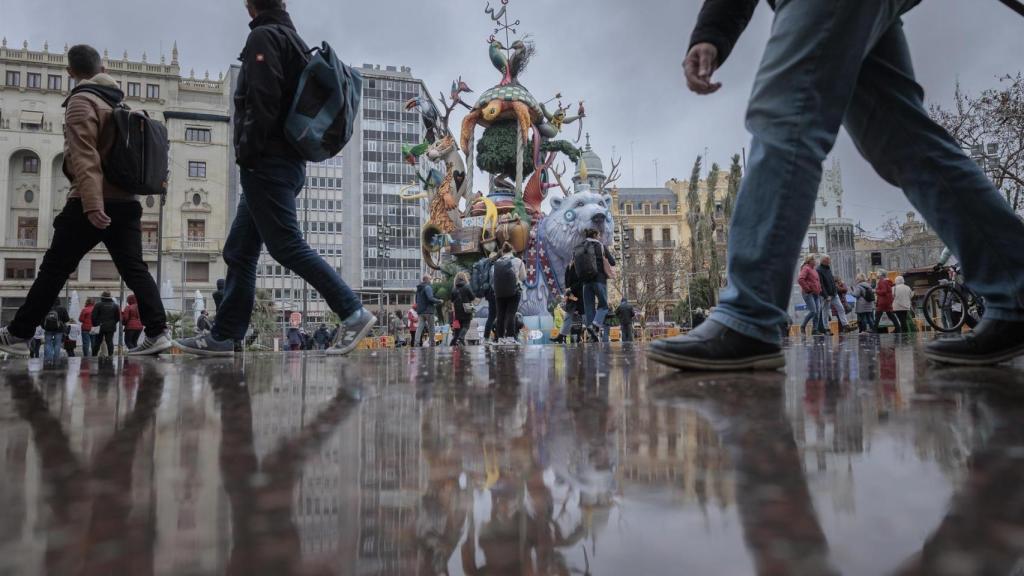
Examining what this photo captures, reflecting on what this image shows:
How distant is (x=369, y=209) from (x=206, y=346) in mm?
72391

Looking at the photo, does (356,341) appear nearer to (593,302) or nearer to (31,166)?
(593,302)

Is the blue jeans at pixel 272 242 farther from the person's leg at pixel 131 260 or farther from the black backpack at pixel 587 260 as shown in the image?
the black backpack at pixel 587 260

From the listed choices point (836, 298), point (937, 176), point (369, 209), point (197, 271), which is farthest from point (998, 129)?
point (369, 209)

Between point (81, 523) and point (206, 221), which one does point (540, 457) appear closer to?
point (81, 523)

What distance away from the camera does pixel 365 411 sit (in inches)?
54.4

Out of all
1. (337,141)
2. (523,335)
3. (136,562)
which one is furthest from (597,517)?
(523,335)

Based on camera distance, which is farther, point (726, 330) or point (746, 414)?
point (726, 330)

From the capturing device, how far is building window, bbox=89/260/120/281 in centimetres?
4697

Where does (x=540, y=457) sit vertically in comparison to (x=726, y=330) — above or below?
below

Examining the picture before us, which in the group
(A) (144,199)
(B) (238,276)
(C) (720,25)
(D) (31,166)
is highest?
(D) (31,166)

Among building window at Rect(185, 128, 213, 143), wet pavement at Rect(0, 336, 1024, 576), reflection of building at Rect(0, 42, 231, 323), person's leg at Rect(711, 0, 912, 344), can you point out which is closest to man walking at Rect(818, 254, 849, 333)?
person's leg at Rect(711, 0, 912, 344)

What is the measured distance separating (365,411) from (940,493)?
40.8 inches

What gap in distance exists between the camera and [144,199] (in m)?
52.0

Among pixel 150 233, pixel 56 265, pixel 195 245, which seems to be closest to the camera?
pixel 56 265
